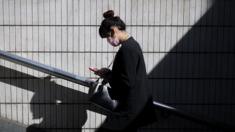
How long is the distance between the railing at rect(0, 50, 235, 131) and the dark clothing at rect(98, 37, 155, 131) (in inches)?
39.3

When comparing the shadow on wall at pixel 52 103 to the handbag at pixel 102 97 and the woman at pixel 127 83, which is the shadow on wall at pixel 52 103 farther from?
the woman at pixel 127 83

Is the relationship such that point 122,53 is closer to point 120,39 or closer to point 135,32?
point 120,39

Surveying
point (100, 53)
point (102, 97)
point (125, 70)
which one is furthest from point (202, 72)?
point (125, 70)

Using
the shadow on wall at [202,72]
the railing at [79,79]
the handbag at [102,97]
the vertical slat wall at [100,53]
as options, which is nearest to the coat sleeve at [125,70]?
the handbag at [102,97]

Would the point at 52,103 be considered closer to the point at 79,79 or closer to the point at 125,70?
the point at 79,79

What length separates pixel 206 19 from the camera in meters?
5.42

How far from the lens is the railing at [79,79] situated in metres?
5.03

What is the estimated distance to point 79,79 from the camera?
16.7 feet

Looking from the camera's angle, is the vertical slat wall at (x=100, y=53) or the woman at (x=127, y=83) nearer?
the woman at (x=127, y=83)

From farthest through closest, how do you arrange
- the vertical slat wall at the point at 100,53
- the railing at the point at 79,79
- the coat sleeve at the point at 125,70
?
the vertical slat wall at the point at 100,53 → the railing at the point at 79,79 → the coat sleeve at the point at 125,70

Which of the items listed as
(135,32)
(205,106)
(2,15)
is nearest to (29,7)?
(2,15)

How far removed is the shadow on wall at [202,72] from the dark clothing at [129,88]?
4.95 ft

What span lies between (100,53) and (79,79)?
507 mm

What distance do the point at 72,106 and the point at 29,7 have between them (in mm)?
1346
